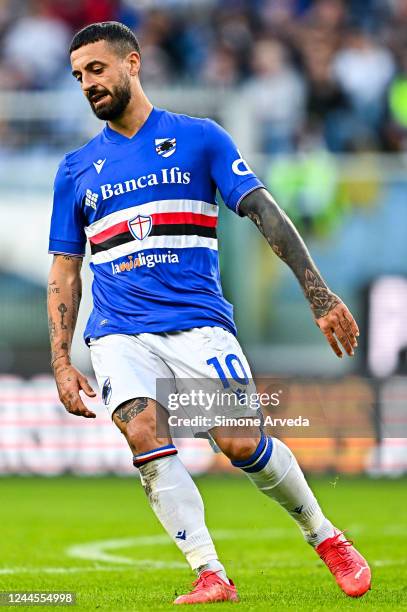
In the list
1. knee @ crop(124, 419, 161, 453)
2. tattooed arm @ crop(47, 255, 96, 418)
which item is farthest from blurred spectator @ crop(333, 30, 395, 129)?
knee @ crop(124, 419, 161, 453)

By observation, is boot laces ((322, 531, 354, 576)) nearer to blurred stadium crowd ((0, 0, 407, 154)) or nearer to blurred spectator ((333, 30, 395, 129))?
blurred stadium crowd ((0, 0, 407, 154))

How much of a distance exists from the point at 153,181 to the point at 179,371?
32.6 inches

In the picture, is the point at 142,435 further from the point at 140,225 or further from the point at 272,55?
the point at 272,55

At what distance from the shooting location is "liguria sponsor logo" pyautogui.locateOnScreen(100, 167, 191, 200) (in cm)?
617

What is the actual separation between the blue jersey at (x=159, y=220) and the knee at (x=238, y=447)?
1.74 feet

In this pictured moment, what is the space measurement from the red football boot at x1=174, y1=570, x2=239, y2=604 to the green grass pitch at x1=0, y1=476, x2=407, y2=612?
94 millimetres

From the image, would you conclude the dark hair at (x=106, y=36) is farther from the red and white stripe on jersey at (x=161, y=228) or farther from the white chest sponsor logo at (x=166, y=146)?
the red and white stripe on jersey at (x=161, y=228)

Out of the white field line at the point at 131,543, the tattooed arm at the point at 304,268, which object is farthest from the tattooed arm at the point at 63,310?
the white field line at the point at 131,543

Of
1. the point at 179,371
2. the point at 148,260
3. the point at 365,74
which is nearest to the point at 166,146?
the point at 148,260

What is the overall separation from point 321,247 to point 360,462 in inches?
95.1

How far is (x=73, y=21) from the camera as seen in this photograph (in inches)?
699

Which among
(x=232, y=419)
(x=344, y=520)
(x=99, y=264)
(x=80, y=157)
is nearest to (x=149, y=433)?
(x=232, y=419)

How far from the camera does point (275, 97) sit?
16.2m

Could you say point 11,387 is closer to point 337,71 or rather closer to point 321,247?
point 321,247
